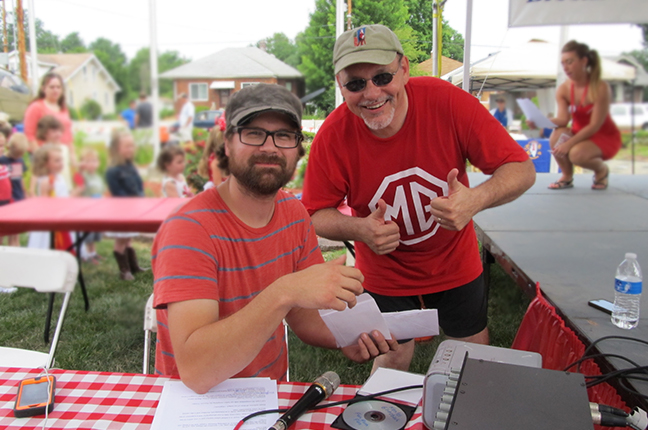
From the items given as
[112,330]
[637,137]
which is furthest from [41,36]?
[637,137]

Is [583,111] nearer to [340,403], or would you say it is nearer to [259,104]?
[259,104]

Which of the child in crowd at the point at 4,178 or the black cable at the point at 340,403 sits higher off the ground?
the child in crowd at the point at 4,178

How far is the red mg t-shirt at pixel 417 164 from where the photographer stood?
1.71 m

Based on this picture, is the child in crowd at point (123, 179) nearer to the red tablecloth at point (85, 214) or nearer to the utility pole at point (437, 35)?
the red tablecloth at point (85, 214)

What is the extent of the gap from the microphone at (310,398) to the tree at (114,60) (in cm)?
320

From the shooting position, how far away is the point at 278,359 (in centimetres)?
138

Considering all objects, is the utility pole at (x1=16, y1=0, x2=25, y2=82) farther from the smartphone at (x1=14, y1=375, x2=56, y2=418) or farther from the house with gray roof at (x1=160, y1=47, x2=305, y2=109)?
the smartphone at (x1=14, y1=375, x2=56, y2=418)

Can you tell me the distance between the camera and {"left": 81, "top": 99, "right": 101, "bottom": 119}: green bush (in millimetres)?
3472

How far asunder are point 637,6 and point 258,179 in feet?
9.27

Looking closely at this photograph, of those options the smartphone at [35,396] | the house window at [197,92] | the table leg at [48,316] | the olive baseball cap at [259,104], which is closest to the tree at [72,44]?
the house window at [197,92]

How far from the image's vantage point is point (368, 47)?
5.12ft

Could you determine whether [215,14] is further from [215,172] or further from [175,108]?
[215,172]

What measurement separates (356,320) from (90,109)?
317 centimetres

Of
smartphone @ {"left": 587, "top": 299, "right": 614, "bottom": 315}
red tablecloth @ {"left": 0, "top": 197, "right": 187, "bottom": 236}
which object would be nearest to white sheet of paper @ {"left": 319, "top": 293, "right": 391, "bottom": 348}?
smartphone @ {"left": 587, "top": 299, "right": 614, "bottom": 315}
